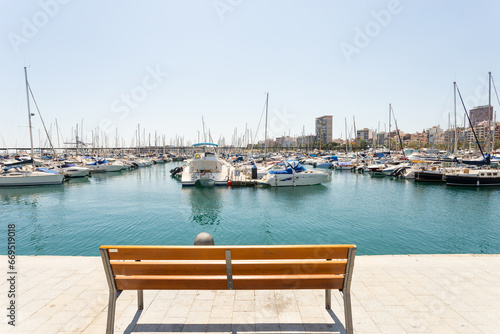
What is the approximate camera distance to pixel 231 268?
3033 millimetres

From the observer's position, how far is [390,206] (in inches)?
823

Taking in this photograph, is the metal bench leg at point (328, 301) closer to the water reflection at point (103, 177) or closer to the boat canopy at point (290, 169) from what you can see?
the boat canopy at point (290, 169)

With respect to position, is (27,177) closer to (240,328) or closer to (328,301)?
(240,328)

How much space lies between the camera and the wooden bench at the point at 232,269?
296 centimetres

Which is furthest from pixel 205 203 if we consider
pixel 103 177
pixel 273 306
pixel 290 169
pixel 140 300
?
pixel 103 177

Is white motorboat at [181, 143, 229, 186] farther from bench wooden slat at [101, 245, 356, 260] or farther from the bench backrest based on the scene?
bench wooden slat at [101, 245, 356, 260]

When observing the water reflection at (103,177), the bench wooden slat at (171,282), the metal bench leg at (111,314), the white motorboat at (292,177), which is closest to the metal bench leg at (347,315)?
the bench wooden slat at (171,282)

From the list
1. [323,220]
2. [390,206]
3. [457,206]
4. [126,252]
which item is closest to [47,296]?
[126,252]

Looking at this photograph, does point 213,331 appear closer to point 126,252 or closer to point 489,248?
point 126,252

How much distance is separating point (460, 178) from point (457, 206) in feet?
41.6

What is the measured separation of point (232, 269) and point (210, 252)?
36 centimetres

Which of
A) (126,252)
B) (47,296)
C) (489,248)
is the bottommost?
(489,248)

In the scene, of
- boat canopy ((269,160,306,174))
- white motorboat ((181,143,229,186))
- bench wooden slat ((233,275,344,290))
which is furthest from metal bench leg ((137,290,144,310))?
boat canopy ((269,160,306,174))

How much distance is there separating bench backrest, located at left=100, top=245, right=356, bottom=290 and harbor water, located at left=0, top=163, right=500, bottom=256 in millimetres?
8702
